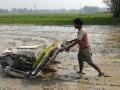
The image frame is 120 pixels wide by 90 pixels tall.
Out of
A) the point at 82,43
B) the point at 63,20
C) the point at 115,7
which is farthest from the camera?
the point at 63,20

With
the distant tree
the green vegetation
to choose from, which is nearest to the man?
the green vegetation

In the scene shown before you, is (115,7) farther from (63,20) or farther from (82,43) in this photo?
(82,43)

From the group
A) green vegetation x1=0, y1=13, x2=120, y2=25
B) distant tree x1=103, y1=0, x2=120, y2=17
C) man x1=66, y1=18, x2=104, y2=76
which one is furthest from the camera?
distant tree x1=103, y1=0, x2=120, y2=17

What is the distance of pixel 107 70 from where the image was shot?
37.1 ft

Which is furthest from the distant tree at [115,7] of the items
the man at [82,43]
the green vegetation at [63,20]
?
the man at [82,43]

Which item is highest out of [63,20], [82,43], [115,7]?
[82,43]

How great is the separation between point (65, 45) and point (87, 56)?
0.76 m

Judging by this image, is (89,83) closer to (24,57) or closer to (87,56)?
(87,56)

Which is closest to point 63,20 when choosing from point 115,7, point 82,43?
point 115,7

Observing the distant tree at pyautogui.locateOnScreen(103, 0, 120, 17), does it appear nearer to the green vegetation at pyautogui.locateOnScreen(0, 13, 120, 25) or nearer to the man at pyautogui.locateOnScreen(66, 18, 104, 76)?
the green vegetation at pyautogui.locateOnScreen(0, 13, 120, 25)

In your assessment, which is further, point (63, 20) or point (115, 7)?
point (63, 20)

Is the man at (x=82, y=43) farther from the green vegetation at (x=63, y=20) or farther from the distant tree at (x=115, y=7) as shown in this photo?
the distant tree at (x=115, y=7)

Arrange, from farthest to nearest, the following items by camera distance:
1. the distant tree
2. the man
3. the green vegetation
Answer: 1. the distant tree
2. the green vegetation
3. the man

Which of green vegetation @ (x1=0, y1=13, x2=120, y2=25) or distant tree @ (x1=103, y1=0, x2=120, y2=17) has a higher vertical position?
distant tree @ (x1=103, y1=0, x2=120, y2=17)
